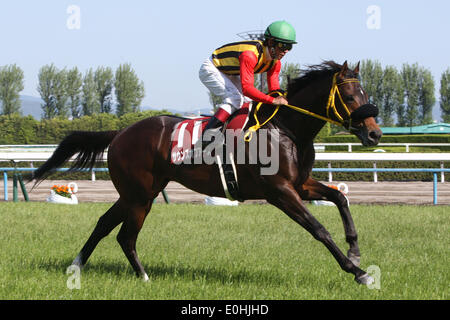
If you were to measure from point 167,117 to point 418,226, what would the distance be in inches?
178

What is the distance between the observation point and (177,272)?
539cm

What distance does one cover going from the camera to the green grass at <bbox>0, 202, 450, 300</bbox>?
460cm

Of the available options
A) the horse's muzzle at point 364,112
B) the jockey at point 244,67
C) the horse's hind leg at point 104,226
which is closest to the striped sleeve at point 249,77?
the jockey at point 244,67

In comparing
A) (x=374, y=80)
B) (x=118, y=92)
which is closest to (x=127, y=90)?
(x=118, y=92)

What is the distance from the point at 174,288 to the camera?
15.5 feet

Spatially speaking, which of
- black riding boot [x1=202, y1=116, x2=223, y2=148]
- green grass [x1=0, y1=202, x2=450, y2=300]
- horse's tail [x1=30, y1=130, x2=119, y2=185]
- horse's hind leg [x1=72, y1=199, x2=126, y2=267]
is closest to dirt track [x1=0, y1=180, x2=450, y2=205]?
green grass [x1=0, y1=202, x2=450, y2=300]

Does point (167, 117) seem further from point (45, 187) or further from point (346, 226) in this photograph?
point (45, 187)

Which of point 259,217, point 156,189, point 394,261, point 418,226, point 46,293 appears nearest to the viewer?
point 46,293

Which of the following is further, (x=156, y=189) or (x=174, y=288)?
(x=156, y=189)

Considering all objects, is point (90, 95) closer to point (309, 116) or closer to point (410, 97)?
point (410, 97)

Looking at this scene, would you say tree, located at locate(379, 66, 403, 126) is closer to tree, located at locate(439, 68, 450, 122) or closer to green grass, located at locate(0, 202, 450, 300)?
tree, located at locate(439, 68, 450, 122)

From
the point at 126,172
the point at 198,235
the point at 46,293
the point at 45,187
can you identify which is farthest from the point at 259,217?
the point at 45,187

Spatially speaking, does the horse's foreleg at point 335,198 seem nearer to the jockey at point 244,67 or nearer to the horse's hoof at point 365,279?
the horse's hoof at point 365,279

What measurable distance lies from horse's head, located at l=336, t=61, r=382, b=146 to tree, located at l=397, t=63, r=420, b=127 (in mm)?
57415
